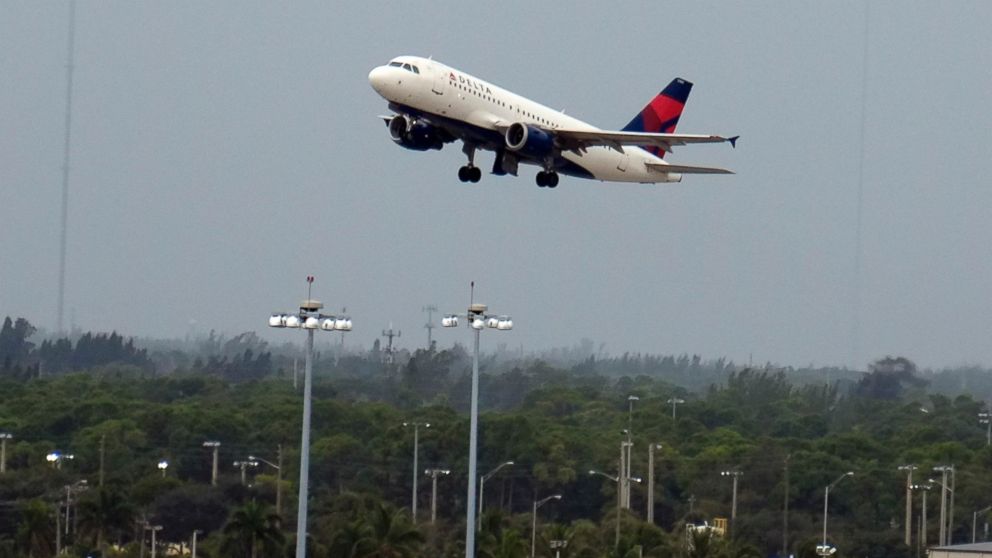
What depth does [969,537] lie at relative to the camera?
10819 centimetres

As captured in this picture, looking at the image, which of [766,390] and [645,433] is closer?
[645,433]

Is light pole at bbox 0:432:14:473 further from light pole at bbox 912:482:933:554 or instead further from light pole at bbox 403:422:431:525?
light pole at bbox 912:482:933:554

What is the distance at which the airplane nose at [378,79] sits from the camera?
214 feet

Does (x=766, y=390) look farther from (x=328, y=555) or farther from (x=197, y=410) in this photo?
(x=328, y=555)

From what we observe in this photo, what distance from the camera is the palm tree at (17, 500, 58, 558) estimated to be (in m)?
84.5

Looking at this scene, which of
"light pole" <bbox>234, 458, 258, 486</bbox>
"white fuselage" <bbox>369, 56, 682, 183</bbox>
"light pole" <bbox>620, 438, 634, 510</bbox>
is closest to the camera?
"white fuselage" <bbox>369, 56, 682, 183</bbox>

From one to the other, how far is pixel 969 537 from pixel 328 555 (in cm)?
4938

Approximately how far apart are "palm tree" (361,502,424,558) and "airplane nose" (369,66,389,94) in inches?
641

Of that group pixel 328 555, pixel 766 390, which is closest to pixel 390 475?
pixel 328 555

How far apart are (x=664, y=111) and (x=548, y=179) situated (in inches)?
492

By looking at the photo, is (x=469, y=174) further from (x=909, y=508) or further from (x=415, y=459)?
(x=909, y=508)

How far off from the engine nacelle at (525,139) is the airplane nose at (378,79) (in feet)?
16.6

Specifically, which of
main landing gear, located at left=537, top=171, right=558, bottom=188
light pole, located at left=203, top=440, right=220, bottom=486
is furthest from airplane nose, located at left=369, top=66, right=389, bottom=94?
light pole, located at left=203, top=440, right=220, bottom=486

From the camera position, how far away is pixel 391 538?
70.9 m
